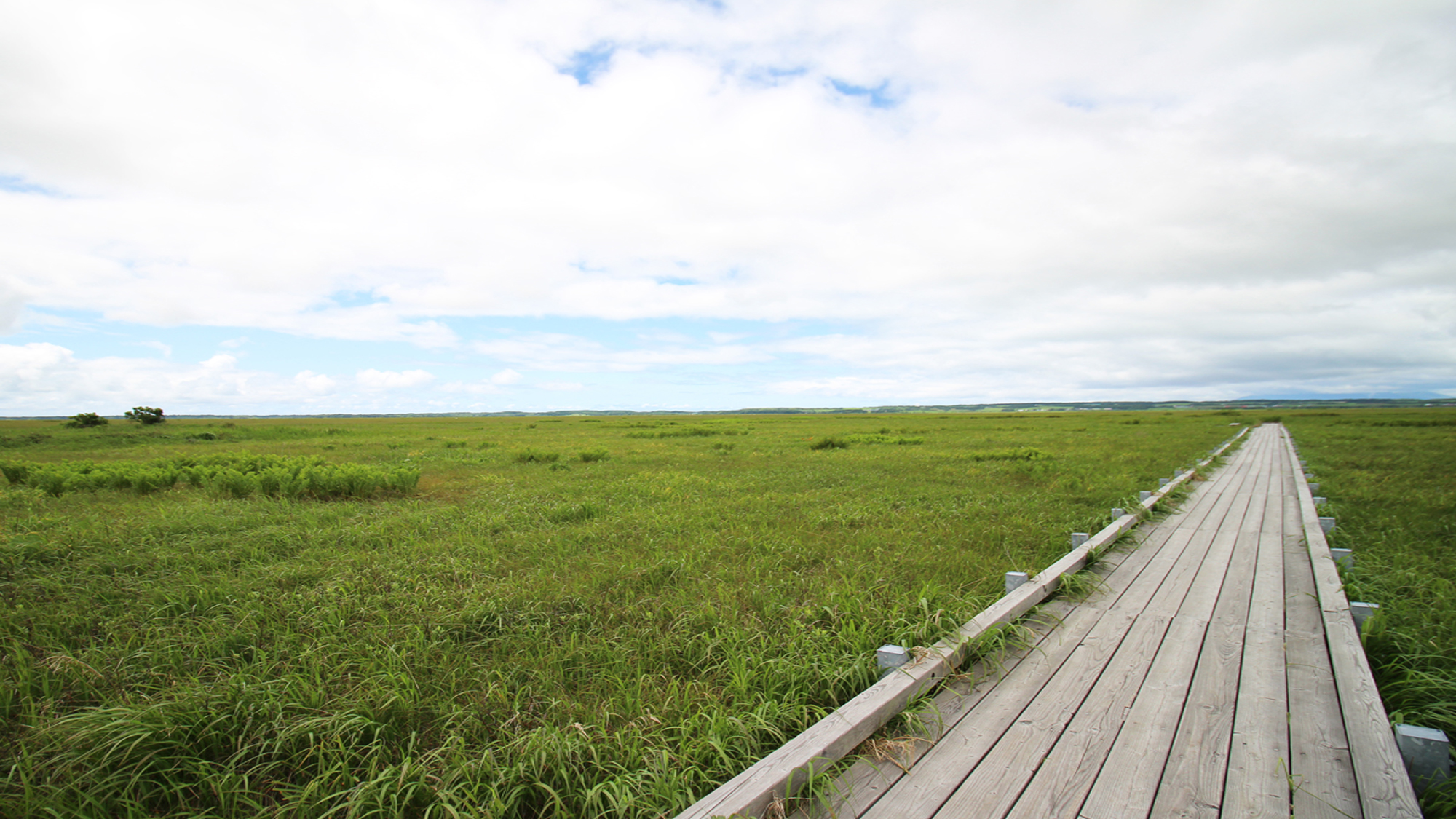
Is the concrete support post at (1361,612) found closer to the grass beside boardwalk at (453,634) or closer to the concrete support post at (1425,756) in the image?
the concrete support post at (1425,756)

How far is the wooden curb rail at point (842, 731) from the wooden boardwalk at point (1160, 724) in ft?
0.40

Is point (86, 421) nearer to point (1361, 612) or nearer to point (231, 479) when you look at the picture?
point (231, 479)

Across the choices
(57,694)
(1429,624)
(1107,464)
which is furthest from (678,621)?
(1107,464)

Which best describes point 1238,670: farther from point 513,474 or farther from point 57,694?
point 513,474

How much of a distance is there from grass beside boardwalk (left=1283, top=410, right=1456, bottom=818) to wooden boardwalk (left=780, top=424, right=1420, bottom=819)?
216mm

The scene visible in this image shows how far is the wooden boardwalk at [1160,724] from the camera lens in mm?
2455

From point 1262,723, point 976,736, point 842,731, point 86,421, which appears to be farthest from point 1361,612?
point 86,421

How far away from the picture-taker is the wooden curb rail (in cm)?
230

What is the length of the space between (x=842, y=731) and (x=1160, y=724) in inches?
69.2

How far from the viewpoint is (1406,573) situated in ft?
17.8

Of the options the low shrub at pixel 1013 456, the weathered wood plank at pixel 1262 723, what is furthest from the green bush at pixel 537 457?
the weathered wood plank at pixel 1262 723

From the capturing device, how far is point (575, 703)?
11.4ft

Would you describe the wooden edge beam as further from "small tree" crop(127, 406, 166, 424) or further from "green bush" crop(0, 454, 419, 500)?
"small tree" crop(127, 406, 166, 424)

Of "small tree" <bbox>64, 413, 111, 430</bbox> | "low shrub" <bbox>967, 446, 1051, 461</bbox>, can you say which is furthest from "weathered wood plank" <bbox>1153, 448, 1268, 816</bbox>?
"small tree" <bbox>64, 413, 111, 430</bbox>
